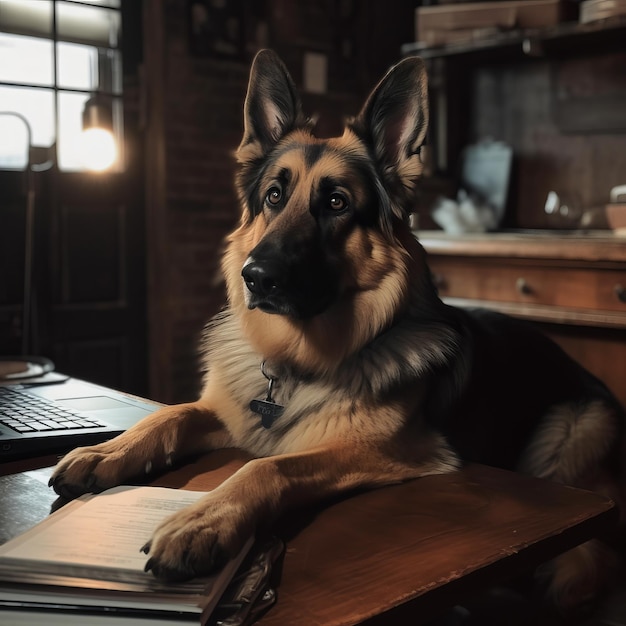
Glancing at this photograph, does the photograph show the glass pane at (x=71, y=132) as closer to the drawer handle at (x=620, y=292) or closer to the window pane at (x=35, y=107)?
the window pane at (x=35, y=107)

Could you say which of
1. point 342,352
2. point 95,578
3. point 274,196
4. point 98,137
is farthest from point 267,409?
point 98,137

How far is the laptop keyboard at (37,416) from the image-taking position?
132cm

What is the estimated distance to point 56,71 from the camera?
11.8ft

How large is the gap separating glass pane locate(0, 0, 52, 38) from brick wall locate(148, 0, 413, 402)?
0.57 meters

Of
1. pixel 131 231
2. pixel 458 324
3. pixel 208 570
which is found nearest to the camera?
pixel 208 570

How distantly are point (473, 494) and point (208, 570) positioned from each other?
462 mm

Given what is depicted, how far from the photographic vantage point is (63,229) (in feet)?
12.1

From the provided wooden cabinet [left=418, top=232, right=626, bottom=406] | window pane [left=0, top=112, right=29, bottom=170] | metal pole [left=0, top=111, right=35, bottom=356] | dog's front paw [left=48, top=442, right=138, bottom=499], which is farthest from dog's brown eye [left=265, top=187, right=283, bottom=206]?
window pane [left=0, top=112, right=29, bottom=170]

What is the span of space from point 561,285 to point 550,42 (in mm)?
1186

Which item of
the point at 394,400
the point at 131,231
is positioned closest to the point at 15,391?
the point at 394,400

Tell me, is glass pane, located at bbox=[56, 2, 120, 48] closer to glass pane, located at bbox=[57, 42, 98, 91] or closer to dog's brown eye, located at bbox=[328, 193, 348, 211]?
glass pane, located at bbox=[57, 42, 98, 91]

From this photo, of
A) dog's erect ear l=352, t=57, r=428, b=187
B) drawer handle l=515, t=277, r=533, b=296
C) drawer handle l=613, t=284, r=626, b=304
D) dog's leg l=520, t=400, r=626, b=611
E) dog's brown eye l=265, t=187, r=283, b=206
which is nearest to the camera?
dog's erect ear l=352, t=57, r=428, b=187

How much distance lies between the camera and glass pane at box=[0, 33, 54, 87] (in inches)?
136

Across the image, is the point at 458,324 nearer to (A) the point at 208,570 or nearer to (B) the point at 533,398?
(B) the point at 533,398
